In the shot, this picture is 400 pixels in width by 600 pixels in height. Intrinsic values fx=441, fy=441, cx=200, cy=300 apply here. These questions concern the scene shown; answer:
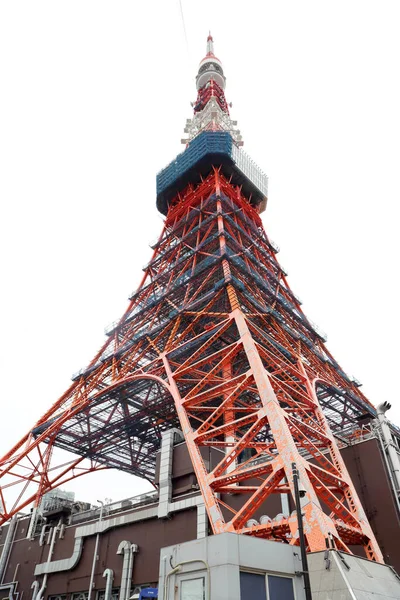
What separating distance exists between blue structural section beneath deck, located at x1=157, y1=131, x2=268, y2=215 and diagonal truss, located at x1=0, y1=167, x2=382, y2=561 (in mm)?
4249

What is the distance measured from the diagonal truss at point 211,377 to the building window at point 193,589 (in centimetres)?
806

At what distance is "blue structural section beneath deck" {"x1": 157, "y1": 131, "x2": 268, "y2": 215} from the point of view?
50.7m

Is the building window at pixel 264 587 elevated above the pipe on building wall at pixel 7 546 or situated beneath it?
situated beneath

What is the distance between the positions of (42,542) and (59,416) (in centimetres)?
981

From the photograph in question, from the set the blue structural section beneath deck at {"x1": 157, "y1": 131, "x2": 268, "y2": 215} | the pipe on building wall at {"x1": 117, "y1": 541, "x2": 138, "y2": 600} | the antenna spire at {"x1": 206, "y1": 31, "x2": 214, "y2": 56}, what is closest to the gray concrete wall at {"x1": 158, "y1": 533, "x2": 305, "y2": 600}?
the pipe on building wall at {"x1": 117, "y1": 541, "x2": 138, "y2": 600}

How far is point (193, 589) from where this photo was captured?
10727mm

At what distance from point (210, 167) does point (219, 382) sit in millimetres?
30360

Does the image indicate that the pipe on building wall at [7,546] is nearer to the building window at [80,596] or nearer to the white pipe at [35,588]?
the white pipe at [35,588]

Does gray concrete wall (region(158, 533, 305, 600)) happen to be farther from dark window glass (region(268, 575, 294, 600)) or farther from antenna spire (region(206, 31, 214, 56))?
antenna spire (region(206, 31, 214, 56))

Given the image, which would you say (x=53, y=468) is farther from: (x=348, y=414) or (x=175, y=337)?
(x=348, y=414)

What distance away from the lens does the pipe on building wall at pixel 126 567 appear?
25844mm

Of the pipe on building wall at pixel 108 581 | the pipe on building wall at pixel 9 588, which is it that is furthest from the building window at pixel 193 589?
the pipe on building wall at pixel 9 588

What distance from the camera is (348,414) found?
37688 mm

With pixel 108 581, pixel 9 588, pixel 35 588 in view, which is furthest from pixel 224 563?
pixel 9 588
